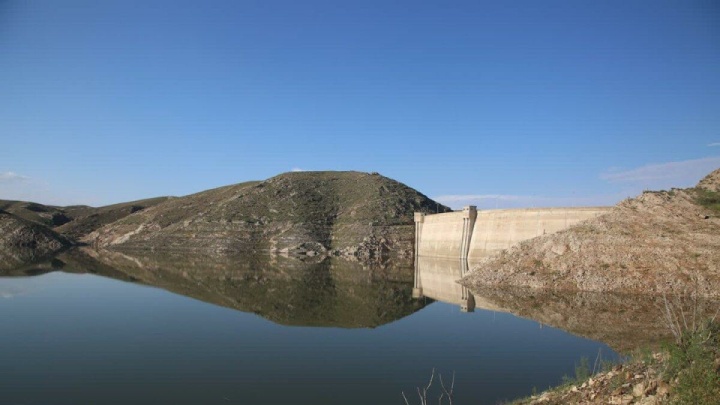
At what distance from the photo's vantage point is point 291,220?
100 meters

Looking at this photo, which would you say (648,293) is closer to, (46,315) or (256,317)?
(256,317)

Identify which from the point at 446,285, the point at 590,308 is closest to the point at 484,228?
the point at 446,285

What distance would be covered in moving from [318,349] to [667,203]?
32.0 m

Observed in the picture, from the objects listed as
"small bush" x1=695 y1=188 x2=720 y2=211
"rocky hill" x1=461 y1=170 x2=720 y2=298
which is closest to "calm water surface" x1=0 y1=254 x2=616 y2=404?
"rocky hill" x1=461 y1=170 x2=720 y2=298

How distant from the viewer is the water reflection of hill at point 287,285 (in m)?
32.3

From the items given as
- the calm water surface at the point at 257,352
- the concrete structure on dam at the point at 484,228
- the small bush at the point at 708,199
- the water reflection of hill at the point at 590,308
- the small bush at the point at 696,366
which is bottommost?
the calm water surface at the point at 257,352

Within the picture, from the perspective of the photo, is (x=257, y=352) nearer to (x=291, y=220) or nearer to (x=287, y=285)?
→ (x=287, y=285)

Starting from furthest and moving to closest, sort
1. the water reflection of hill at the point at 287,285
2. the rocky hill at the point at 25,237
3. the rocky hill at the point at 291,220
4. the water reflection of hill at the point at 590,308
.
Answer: the rocky hill at the point at 25,237, the rocky hill at the point at 291,220, the water reflection of hill at the point at 287,285, the water reflection of hill at the point at 590,308

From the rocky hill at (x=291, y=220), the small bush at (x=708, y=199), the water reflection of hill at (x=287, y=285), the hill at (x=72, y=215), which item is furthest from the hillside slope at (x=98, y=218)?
the small bush at (x=708, y=199)

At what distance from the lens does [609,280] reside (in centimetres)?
3709

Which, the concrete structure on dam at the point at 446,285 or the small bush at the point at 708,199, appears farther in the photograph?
the small bush at the point at 708,199

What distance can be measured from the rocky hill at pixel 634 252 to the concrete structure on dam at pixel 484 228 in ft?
18.0

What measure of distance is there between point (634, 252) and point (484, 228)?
25.6m

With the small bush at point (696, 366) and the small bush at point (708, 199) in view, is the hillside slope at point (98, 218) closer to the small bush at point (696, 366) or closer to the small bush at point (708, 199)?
the small bush at point (708, 199)
